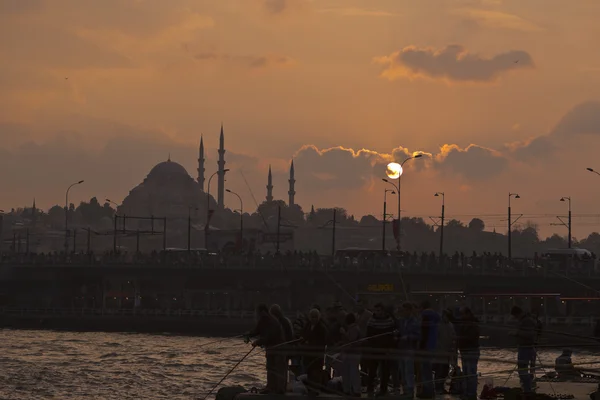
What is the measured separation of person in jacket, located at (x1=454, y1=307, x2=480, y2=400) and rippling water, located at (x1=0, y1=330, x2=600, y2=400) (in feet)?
15.5

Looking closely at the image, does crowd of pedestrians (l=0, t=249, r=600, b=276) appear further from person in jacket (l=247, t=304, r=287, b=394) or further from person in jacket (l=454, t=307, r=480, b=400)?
person in jacket (l=247, t=304, r=287, b=394)

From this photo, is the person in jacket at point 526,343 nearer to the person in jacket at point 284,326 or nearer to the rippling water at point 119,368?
the person in jacket at point 284,326

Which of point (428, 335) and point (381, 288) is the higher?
point (381, 288)

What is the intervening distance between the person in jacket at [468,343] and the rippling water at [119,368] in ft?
15.5

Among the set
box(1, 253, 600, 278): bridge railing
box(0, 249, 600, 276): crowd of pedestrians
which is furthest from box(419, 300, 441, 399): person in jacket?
box(1, 253, 600, 278): bridge railing

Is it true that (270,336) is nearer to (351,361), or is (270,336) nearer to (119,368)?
(351,361)

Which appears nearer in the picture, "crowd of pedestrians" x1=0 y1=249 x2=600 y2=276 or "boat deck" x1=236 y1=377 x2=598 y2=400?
"boat deck" x1=236 y1=377 x2=598 y2=400

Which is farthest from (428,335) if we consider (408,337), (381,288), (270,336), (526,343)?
(381,288)

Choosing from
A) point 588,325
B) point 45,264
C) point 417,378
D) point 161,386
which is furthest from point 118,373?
point 45,264

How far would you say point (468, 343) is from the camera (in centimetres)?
2545

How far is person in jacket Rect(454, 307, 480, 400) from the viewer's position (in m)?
25.1

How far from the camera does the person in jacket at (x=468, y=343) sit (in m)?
25.1

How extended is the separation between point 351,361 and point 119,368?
29.1 metres

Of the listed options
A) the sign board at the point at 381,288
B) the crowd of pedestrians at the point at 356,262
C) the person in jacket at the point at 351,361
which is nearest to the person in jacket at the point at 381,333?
the person in jacket at the point at 351,361
